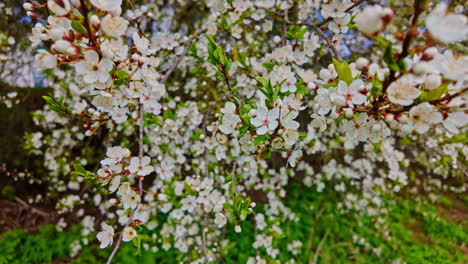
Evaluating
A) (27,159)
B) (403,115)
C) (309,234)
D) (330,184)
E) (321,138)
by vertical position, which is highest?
(403,115)

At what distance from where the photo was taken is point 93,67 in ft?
3.12

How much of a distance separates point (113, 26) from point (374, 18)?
0.84 metres

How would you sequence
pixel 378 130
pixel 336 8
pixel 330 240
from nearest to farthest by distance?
pixel 378 130 < pixel 336 8 < pixel 330 240

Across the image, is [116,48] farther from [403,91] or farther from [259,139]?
[403,91]

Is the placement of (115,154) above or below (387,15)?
below

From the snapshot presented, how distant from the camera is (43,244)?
4.03 meters

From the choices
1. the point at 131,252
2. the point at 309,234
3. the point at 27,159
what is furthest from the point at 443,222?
the point at 27,159

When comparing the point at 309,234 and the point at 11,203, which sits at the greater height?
the point at 309,234

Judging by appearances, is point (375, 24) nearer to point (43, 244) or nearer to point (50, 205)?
point (43, 244)

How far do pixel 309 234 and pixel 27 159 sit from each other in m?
5.35

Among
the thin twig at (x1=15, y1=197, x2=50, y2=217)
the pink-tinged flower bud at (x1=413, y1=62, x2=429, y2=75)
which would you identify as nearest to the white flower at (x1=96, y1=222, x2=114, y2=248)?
the pink-tinged flower bud at (x1=413, y1=62, x2=429, y2=75)

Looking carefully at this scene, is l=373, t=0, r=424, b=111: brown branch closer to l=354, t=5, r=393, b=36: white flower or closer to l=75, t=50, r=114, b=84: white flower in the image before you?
l=354, t=5, r=393, b=36: white flower

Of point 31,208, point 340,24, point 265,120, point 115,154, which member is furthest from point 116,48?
point 31,208

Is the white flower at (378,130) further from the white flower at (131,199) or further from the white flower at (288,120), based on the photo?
the white flower at (131,199)
